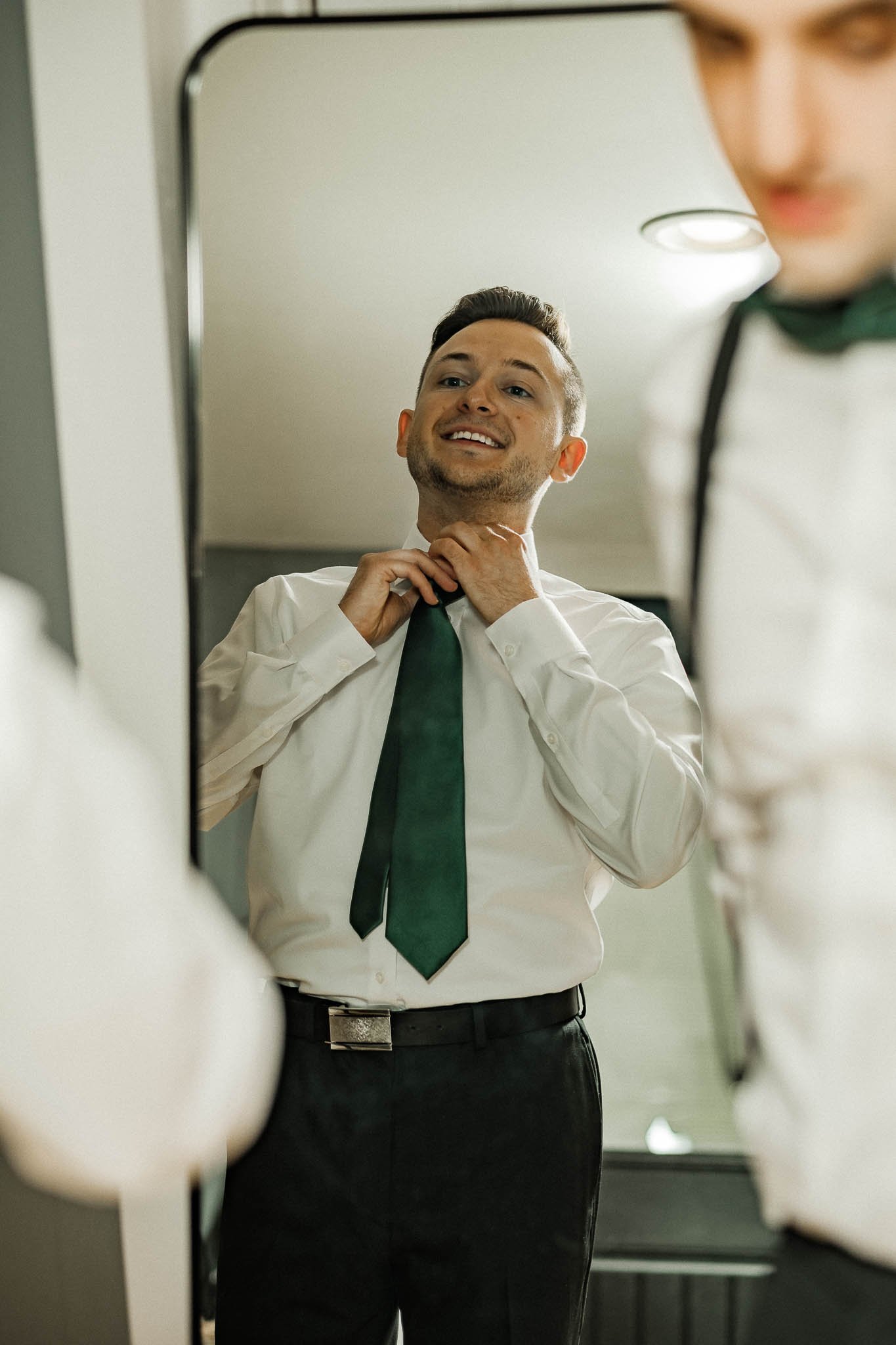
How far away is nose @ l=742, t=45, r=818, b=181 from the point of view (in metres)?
0.78

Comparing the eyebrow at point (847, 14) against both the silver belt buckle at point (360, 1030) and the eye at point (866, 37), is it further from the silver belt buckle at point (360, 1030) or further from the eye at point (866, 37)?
the silver belt buckle at point (360, 1030)

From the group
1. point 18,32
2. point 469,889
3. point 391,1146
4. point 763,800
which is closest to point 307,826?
point 469,889

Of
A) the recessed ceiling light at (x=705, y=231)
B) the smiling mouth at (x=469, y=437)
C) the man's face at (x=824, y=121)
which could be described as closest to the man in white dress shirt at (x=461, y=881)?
the smiling mouth at (x=469, y=437)

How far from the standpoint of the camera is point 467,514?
3.11 feet

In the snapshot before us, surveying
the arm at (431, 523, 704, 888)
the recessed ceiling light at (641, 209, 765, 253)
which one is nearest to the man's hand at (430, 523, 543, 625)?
the arm at (431, 523, 704, 888)

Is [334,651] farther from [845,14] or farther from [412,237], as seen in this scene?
[845,14]

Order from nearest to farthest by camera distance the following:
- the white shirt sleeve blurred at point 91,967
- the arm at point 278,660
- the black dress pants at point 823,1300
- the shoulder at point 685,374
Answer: the white shirt sleeve blurred at point 91,967, the black dress pants at point 823,1300, the shoulder at point 685,374, the arm at point 278,660

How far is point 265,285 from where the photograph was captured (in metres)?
0.99

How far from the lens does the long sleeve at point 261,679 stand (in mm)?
986

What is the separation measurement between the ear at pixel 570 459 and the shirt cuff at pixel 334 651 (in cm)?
23

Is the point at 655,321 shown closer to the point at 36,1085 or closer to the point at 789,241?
the point at 789,241

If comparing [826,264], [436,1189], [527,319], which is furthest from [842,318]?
[436,1189]

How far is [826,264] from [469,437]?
31 cm

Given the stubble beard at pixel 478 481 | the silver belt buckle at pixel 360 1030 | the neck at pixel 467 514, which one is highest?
the stubble beard at pixel 478 481
